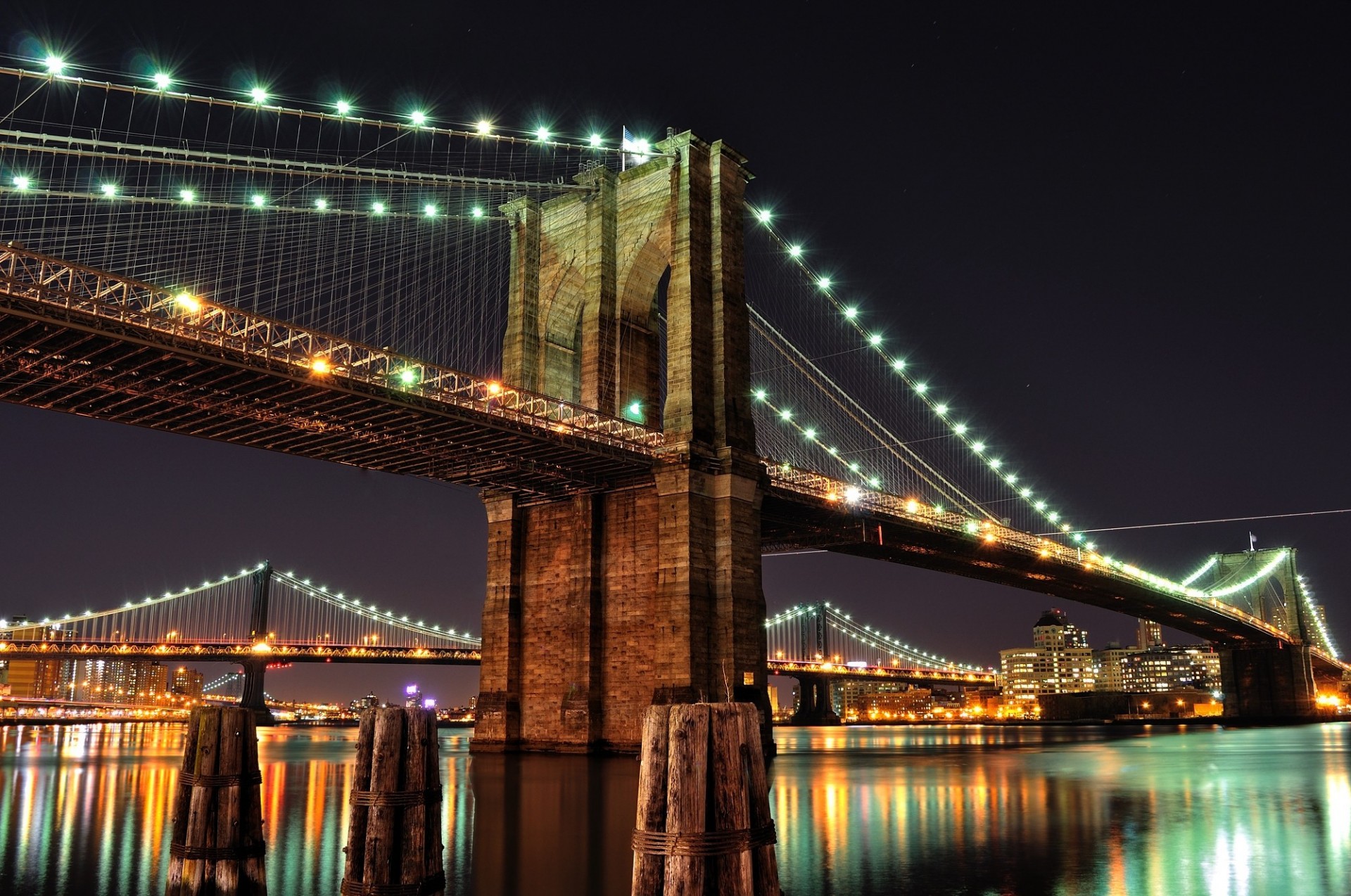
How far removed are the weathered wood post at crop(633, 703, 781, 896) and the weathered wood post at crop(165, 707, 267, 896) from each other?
5614 mm

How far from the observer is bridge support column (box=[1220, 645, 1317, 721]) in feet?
356

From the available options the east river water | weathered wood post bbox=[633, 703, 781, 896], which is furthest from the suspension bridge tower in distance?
weathered wood post bbox=[633, 703, 781, 896]

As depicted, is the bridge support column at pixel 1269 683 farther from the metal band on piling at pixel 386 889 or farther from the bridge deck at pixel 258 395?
the metal band on piling at pixel 386 889

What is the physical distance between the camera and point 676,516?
126 feet

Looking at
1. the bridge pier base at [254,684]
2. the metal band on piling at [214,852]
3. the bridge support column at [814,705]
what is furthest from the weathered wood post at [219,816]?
the bridge support column at [814,705]

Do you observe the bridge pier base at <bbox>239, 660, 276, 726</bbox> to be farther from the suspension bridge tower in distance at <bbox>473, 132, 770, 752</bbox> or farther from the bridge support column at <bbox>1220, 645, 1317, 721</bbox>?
the bridge support column at <bbox>1220, 645, 1317, 721</bbox>

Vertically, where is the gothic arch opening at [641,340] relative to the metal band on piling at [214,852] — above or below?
above

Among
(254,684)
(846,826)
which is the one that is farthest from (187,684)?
(846,826)

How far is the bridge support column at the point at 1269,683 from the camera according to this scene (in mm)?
108562

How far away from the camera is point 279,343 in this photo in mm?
29297

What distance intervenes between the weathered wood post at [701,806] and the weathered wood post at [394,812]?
3912 mm

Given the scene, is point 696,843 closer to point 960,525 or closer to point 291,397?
point 291,397

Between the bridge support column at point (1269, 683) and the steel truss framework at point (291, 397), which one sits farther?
the bridge support column at point (1269, 683)

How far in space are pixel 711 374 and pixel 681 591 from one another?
8371 mm
